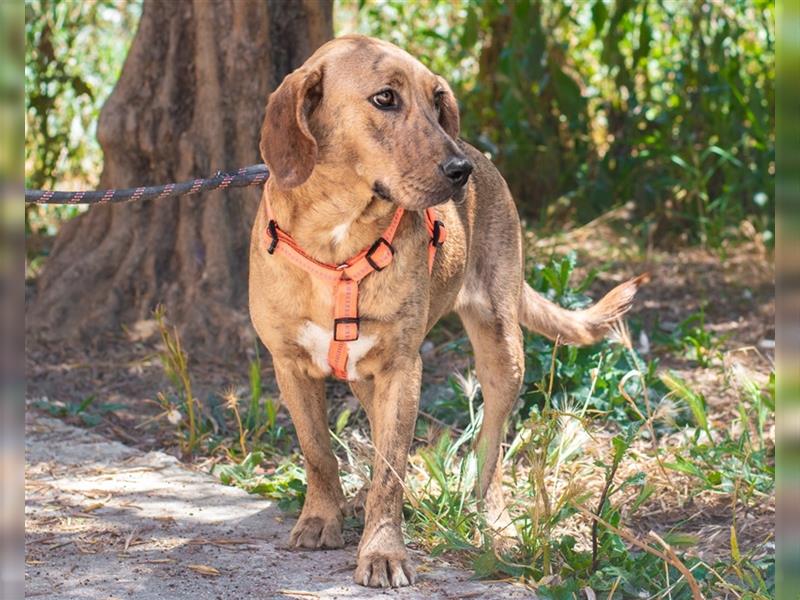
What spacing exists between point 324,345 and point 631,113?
196 inches

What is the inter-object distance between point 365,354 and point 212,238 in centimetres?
242

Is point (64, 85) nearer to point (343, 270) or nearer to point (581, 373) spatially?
point (581, 373)

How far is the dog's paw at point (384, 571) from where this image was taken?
2994 mm

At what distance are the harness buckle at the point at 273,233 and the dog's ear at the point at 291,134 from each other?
0.22 metres

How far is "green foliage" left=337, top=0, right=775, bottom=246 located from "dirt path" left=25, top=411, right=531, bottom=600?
373 cm

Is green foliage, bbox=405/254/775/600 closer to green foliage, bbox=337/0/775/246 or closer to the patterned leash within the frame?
the patterned leash

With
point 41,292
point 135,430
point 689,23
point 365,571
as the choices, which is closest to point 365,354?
point 365,571

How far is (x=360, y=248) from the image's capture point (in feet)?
10.2

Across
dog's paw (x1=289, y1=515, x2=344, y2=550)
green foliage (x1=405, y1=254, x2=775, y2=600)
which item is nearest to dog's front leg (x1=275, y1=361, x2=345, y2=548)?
dog's paw (x1=289, y1=515, x2=344, y2=550)

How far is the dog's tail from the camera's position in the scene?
399 cm

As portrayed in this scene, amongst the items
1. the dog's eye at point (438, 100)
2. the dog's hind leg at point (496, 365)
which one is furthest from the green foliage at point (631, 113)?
the dog's eye at point (438, 100)

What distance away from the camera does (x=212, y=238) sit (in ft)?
17.6

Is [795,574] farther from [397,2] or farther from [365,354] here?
[397,2]

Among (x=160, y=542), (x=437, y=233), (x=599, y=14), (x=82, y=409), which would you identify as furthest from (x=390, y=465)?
(x=599, y=14)
